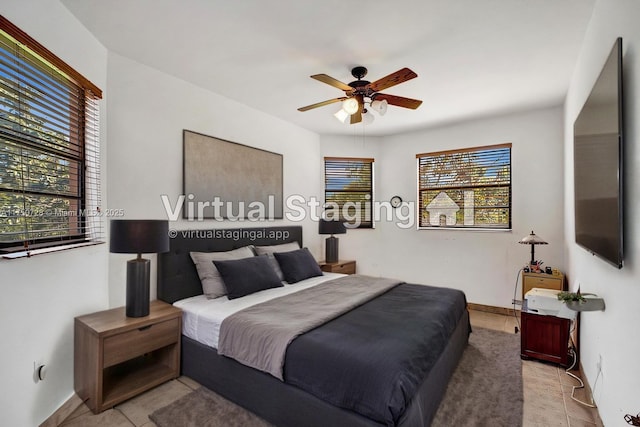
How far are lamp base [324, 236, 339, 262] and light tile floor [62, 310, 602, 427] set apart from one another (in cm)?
261

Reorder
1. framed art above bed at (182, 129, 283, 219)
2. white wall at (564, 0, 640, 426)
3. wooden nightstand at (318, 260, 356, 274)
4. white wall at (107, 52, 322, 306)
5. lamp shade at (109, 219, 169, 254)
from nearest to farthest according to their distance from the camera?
white wall at (564, 0, 640, 426) < lamp shade at (109, 219, 169, 254) < white wall at (107, 52, 322, 306) < framed art above bed at (182, 129, 283, 219) < wooden nightstand at (318, 260, 356, 274)

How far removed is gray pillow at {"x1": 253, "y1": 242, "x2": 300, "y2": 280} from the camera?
11.5 ft

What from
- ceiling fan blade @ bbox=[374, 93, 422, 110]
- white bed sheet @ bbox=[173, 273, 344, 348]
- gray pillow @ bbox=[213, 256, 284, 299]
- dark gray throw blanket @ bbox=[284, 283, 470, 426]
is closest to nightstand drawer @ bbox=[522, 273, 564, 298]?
dark gray throw blanket @ bbox=[284, 283, 470, 426]

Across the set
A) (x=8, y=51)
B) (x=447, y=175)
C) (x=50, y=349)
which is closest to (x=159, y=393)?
(x=50, y=349)

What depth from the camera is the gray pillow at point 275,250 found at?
3.50m

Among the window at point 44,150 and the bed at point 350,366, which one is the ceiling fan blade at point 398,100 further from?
the window at point 44,150

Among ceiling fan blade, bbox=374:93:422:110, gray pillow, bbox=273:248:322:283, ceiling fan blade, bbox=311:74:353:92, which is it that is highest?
ceiling fan blade, bbox=311:74:353:92

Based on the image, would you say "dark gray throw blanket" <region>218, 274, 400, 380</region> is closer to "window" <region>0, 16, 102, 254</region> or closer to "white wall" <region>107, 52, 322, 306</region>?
"white wall" <region>107, 52, 322, 306</region>

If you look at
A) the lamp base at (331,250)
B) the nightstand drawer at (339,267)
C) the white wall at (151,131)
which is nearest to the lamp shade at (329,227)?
the lamp base at (331,250)

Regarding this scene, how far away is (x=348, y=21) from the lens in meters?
2.14

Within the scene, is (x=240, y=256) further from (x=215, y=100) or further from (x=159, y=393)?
(x=215, y=100)

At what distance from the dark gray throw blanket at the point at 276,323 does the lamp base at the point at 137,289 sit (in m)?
0.63

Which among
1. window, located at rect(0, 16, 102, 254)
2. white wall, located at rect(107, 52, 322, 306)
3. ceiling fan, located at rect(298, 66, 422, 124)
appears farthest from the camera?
white wall, located at rect(107, 52, 322, 306)

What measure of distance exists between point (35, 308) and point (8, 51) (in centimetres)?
142
